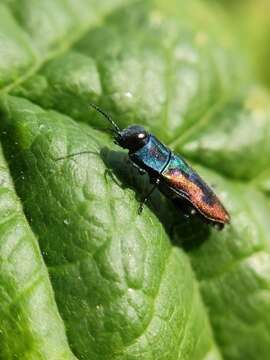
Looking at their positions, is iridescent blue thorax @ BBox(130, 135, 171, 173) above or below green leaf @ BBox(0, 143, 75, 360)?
above

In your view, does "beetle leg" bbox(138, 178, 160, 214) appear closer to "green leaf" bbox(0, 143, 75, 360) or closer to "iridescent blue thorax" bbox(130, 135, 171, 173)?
"iridescent blue thorax" bbox(130, 135, 171, 173)

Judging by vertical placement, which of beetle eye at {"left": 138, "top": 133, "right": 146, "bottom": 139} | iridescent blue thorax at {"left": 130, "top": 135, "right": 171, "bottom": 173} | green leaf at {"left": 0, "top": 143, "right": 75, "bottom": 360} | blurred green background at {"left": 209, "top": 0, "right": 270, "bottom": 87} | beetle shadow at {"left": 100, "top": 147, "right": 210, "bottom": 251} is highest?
blurred green background at {"left": 209, "top": 0, "right": 270, "bottom": 87}

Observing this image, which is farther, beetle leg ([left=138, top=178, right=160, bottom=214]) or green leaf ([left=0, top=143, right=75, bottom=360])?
beetle leg ([left=138, top=178, right=160, bottom=214])

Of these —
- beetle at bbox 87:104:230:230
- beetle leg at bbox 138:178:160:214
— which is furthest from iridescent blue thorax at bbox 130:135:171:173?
beetle leg at bbox 138:178:160:214

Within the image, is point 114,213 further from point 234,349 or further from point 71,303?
point 234,349

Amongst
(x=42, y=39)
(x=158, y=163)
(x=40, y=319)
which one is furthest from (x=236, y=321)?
(x=42, y=39)

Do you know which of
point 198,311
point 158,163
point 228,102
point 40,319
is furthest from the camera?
point 228,102
